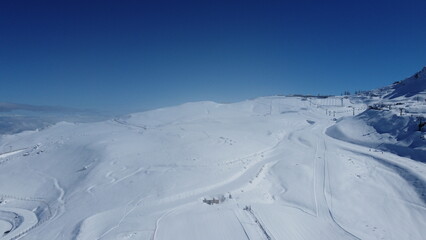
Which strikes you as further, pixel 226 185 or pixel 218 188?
pixel 226 185

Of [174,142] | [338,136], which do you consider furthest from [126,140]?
[338,136]

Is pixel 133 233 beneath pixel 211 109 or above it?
beneath

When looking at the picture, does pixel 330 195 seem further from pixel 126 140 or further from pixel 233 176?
pixel 126 140
